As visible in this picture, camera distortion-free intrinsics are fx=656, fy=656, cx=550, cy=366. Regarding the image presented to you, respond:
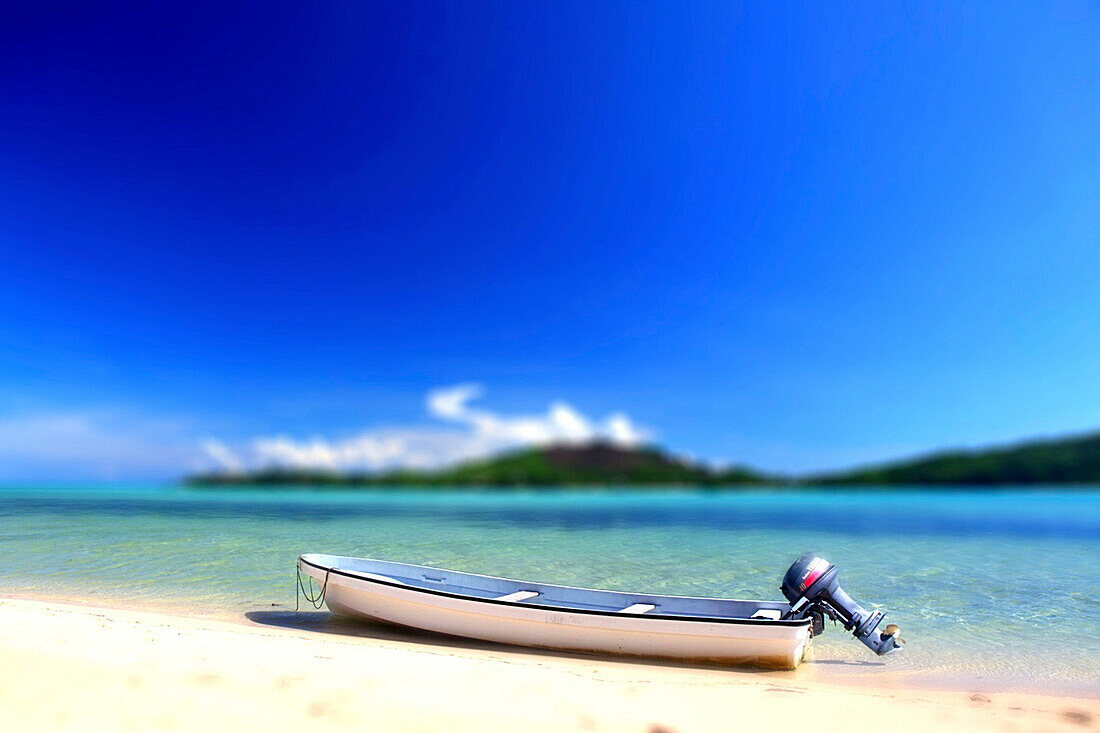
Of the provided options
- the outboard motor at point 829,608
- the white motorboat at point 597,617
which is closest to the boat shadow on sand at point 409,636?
the white motorboat at point 597,617

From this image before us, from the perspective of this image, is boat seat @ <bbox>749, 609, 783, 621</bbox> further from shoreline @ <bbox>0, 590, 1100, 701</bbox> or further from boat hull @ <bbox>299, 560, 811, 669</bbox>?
shoreline @ <bbox>0, 590, 1100, 701</bbox>

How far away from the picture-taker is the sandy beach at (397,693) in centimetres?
556

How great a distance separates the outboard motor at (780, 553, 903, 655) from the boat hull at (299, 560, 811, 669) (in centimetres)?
46

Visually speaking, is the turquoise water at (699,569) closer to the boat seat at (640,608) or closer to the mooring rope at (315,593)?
the mooring rope at (315,593)

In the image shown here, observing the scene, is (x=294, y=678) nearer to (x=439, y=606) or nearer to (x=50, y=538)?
(x=439, y=606)

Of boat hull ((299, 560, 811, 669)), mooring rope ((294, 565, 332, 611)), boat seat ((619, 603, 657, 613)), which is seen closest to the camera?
boat hull ((299, 560, 811, 669))

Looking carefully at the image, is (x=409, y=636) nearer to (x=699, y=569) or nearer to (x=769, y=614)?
(x=769, y=614)

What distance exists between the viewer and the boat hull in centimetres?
955

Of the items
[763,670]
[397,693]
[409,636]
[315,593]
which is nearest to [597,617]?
[763,670]

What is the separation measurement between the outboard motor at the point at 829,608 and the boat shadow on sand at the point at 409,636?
1.91 ft

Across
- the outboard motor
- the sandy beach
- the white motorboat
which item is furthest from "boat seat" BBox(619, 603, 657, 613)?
the outboard motor

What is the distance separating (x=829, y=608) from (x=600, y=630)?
355 cm

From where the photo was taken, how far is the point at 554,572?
19188 millimetres

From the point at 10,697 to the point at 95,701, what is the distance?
0.66 metres
